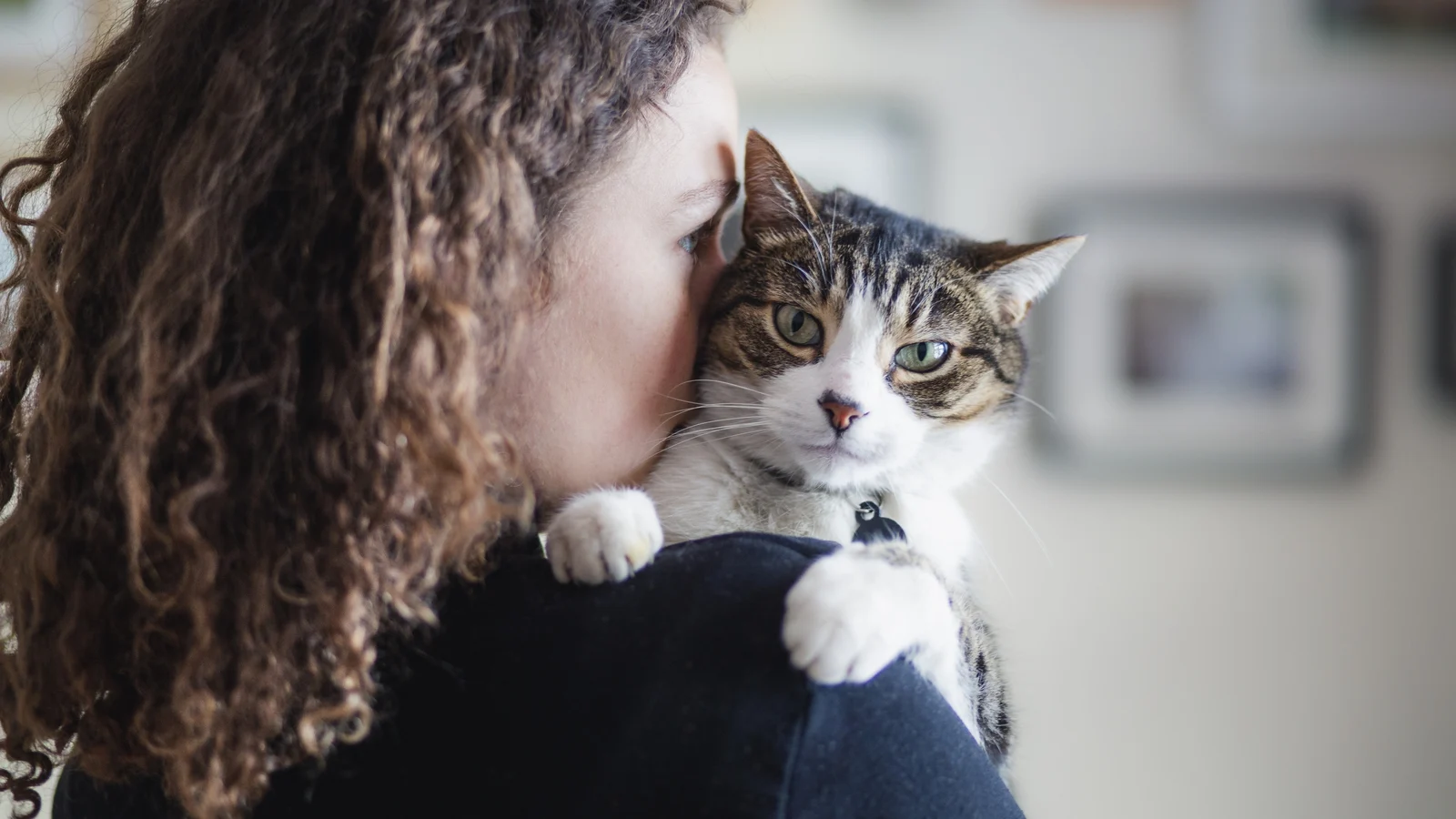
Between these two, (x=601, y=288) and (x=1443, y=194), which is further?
(x=1443, y=194)

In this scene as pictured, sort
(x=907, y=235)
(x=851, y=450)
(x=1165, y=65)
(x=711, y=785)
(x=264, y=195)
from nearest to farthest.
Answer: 1. (x=711, y=785)
2. (x=264, y=195)
3. (x=851, y=450)
4. (x=907, y=235)
5. (x=1165, y=65)

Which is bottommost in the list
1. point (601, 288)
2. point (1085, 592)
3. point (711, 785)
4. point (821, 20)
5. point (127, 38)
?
point (1085, 592)

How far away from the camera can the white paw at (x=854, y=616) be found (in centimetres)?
68

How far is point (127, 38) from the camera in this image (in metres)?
1.02

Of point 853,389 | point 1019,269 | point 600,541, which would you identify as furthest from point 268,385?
point 1019,269

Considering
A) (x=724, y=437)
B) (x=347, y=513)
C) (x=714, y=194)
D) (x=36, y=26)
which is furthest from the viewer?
(x=36, y=26)

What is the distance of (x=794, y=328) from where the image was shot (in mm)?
1180

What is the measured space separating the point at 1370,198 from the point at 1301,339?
0.33 metres

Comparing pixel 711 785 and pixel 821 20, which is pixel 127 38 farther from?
pixel 821 20

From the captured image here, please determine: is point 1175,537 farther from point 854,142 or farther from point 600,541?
point 600,541

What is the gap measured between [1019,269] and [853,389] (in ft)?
1.03

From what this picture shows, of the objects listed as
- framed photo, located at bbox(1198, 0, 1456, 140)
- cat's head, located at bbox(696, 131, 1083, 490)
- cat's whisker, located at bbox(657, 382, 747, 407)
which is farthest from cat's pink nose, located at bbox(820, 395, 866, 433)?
framed photo, located at bbox(1198, 0, 1456, 140)

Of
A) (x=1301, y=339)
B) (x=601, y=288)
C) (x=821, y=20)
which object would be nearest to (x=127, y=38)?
(x=601, y=288)

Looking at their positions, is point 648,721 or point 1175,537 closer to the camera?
point 648,721
